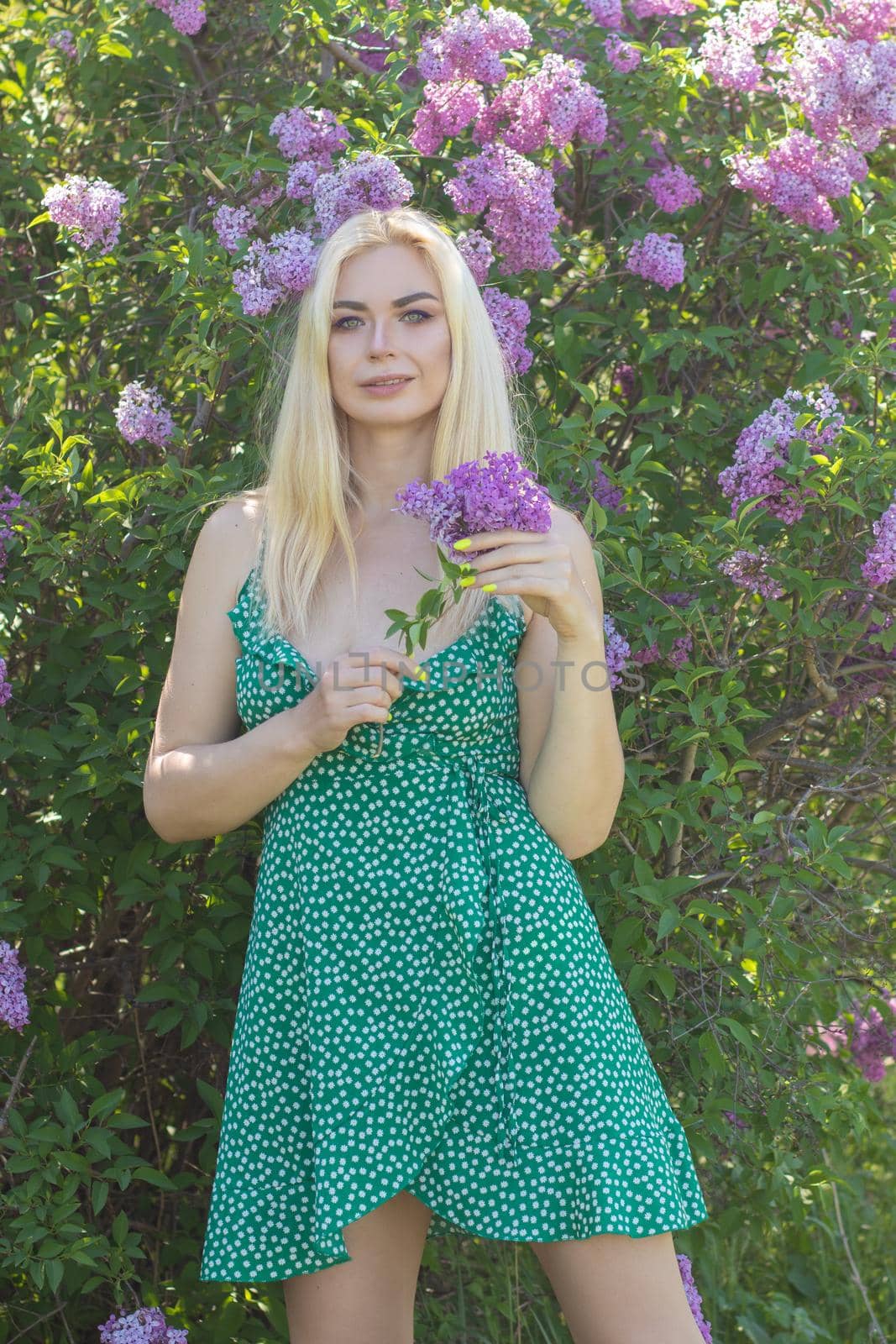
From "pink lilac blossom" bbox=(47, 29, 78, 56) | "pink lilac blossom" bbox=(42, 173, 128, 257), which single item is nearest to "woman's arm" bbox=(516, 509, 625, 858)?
"pink lilac blossom" bbox=(42, 173, 128, 257)

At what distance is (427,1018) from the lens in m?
1.86

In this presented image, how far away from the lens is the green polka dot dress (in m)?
1.81

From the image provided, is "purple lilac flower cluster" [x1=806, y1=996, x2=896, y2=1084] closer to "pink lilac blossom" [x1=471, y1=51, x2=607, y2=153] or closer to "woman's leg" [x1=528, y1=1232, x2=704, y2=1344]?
"woman's leg" [x1=528, y1=1232, x2=704, y2=1344]

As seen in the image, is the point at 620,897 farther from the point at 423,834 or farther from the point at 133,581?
the point at 133,581

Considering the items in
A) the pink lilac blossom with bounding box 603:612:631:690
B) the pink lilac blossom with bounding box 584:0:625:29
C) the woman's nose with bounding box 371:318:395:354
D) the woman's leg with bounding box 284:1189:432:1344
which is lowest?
the woman's leg with bounding box 284:1189:432:1344

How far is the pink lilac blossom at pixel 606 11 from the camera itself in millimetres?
2855

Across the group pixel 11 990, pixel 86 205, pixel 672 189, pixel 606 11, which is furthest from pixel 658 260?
pixel 11 990

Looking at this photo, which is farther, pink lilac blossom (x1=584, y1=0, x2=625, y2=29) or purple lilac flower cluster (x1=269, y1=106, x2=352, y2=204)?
pink lilac blossom (x1=584, y1=0, x2=625, y2=29)

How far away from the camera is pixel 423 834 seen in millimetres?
1914

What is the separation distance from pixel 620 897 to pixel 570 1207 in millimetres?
774

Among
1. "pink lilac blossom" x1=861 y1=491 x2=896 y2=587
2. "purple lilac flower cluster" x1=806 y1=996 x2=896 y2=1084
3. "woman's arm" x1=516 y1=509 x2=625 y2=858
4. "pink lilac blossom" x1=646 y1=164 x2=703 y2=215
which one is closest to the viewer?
"woman's arm" x1=516 y1=509 x2=625 y2=858

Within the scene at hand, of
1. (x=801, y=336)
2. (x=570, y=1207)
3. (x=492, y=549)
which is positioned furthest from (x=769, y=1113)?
(x=801, y=336)

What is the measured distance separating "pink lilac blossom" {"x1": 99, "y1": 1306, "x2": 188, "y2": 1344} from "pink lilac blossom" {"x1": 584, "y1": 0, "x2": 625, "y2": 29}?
2.46 m

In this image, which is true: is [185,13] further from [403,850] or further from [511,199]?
[403,850]
